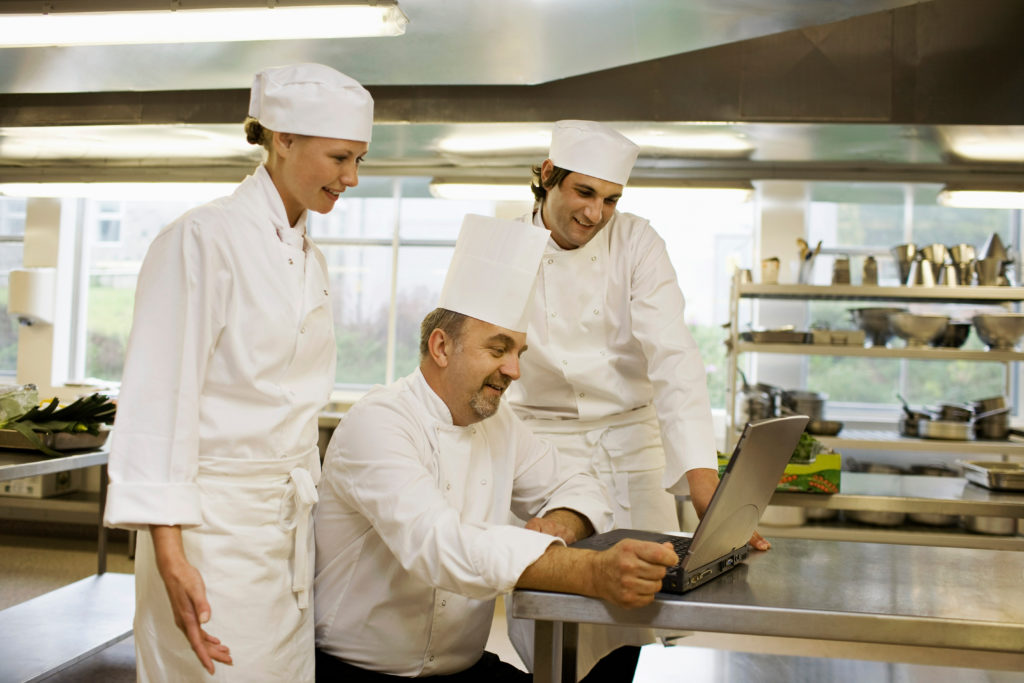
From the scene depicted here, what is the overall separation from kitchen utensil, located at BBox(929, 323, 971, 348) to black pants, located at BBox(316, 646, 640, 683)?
11.7ft

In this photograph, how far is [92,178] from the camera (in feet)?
18.7

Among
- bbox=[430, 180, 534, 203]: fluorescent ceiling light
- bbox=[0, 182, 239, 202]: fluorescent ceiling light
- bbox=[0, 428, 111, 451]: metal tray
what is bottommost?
bbox=[0, 428, 111, 451]: metal tray

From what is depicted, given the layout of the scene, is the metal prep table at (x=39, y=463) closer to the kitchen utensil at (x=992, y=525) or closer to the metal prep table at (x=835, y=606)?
the metal prep table at (x=835, y=606)

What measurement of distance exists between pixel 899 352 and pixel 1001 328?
60 centimetres

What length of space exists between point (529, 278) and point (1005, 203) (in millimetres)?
4395

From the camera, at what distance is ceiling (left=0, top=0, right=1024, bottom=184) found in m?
3.68

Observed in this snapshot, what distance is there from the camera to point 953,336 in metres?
4.82

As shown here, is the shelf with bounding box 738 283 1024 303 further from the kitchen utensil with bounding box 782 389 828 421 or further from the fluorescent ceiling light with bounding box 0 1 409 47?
the fluorescent ceiling light with bounding box 0 1 409 47

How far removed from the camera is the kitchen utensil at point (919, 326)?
4.77 metres

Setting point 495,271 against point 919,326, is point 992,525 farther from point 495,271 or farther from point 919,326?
point 495,271

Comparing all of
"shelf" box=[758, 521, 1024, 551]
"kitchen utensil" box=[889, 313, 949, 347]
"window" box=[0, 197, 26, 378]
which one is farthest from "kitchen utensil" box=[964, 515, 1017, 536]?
"window" box=[0, 197, 26, 378]

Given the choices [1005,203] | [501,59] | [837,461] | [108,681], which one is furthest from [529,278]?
[1005,203]

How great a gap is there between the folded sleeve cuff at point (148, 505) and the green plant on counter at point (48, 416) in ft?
6.16

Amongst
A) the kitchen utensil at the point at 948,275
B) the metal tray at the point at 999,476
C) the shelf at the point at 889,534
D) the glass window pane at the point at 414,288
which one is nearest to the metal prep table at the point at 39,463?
the shelf at the point at 889,534
